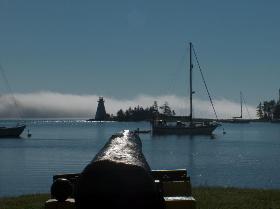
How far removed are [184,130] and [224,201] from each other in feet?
275

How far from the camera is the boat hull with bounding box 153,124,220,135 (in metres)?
96.8

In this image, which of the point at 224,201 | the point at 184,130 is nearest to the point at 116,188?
the point at 224,201

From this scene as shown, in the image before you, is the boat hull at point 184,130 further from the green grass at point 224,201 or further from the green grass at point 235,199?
the green grass at point 224,201

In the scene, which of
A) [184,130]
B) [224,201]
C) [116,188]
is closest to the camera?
[116,188]

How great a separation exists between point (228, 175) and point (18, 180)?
11.6 meters

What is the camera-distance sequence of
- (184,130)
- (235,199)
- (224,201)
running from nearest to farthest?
1. (224,201)
2. (235,199)
3. (184,130)

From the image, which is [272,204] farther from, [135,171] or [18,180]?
[18,180]

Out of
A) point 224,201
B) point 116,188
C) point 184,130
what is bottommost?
point 224,201

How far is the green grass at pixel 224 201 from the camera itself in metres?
12.8

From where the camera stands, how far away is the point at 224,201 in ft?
44.4

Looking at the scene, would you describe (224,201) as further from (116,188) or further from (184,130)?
(184,130)

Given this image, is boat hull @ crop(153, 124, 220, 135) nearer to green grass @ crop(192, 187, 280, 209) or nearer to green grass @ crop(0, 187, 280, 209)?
green grass @ crop(192, 187, 280, 209)

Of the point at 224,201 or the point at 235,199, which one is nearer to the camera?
the point at 224,201

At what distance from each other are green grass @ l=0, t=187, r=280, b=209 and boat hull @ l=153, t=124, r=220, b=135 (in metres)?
81.0
